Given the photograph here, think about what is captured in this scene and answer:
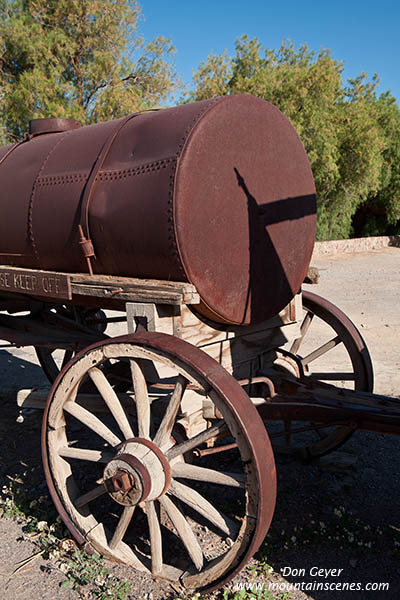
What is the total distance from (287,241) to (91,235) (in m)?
1.27

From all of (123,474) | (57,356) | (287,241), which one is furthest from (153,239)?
(57,356)

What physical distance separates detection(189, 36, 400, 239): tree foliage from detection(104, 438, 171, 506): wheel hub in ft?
59.2

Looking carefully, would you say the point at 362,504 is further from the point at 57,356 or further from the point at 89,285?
the point at 57,356

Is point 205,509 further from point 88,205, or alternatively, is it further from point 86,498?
point 88,205

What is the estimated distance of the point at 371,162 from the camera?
21.6 meters

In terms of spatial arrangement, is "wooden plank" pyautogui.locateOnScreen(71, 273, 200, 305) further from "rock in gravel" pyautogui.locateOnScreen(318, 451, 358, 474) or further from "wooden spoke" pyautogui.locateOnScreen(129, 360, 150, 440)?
"rock in gravel" pyautogui.locateOnScreen(318, 451, 358, 474)

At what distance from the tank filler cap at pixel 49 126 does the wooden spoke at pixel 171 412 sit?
2.38 m

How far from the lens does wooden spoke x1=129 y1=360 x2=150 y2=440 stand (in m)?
2.68

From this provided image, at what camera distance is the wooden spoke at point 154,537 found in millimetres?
2676

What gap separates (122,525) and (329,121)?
20.8 m

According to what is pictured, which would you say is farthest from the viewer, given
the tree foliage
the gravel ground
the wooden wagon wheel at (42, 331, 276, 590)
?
the tree foliage

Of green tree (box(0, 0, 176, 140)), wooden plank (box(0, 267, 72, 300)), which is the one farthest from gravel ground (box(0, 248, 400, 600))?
green tree (box(0, 0, 176, 140))

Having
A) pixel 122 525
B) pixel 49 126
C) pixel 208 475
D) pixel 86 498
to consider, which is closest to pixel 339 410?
pixel 208 475

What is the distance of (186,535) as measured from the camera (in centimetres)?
261
